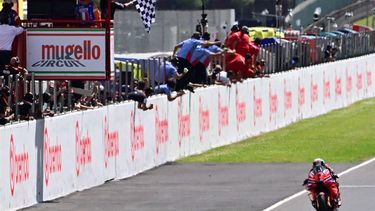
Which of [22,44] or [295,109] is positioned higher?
[22,44]

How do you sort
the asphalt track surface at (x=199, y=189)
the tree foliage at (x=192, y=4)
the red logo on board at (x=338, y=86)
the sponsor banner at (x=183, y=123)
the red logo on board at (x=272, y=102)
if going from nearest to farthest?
1. the asphalt track surface at (x=199, y=189)
2. the sponsor banner at (x=183, y=123)
3. the red logo on board at (x=272, y=102)
4. the red logo on board at (x=338, y=86)
5. the tree foliage at (x=192, y=4)

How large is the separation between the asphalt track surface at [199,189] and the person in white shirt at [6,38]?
2.62m

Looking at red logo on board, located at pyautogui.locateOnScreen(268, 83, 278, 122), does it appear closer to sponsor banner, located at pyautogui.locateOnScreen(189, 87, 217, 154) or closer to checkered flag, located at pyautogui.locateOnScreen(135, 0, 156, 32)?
sponsor banner, located at pyautogui.locateOnScreen(189, 87, 217, 154)

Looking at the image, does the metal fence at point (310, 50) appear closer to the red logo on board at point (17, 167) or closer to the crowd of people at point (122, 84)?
the crowd of people at point (122, 84)

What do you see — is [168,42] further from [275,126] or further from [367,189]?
[367,189]

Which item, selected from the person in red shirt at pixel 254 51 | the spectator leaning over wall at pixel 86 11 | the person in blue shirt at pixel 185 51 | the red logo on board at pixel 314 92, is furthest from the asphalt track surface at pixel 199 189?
the red logo on board at pixel 314 92

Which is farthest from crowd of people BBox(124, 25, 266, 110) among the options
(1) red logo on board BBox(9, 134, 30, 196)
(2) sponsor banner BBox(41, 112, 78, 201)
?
(1) red logo on board BBox(9, 134, 30, 196)

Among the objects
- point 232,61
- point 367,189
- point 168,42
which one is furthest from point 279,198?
point 168,42

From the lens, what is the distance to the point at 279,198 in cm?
2439

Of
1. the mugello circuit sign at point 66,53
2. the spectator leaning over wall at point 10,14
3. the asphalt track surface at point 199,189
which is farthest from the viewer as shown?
the mugello circuit sign at point 66,53

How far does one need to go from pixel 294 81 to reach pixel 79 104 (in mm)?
17640

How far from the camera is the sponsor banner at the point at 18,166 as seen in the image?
2186 cm

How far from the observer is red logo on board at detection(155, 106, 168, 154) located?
100ft

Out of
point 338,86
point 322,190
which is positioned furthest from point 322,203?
point 338,86
